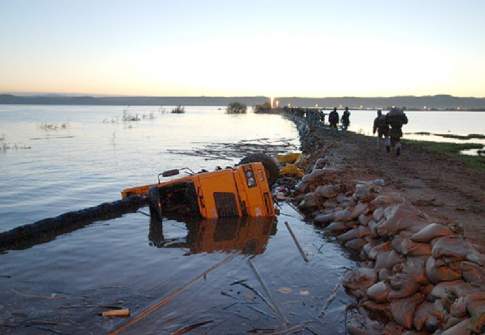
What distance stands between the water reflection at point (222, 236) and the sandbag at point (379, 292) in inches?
113

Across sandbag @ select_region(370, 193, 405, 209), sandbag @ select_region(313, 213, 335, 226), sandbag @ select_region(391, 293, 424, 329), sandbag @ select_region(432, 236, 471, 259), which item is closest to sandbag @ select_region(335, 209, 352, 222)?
sandbag @ select_region(313, 213, 335, 226)

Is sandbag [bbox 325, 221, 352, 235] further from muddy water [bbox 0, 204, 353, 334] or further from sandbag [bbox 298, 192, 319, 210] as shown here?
sandbag [bbox 298, 192, 319, 210]

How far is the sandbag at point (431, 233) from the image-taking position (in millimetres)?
5869

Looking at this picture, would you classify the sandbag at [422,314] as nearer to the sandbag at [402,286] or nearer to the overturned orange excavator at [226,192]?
the sandbag at [402,286]

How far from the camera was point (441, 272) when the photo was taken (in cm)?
525

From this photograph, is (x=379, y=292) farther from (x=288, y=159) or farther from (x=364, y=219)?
(x=288, y=159)

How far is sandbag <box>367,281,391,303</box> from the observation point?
5.76 metres

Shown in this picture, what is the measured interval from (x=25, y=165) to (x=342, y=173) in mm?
13639

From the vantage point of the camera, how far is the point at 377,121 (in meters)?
19.4

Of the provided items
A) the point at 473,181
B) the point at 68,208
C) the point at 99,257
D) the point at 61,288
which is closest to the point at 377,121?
the point at 473,181

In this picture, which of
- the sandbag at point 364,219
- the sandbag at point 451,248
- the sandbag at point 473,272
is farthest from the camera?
the sandbag at point 364,219

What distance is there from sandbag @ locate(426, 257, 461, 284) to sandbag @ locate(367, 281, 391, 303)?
596mm

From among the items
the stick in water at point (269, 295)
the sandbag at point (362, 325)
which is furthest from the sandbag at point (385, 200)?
A: the sandbag at point (362, 325)

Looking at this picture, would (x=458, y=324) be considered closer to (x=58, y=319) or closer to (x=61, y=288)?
(x=58, y=319)
